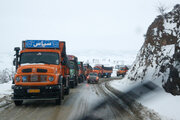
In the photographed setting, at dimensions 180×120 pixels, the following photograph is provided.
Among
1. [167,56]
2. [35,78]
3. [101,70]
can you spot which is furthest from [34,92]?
[101,70]

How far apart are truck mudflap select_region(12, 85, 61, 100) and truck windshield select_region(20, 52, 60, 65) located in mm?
1586

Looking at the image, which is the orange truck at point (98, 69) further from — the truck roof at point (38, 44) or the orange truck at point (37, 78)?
the orange truck at point (37, 78)

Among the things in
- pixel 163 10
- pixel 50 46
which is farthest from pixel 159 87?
pixel 163 10

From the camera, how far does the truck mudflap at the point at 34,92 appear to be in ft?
30.0

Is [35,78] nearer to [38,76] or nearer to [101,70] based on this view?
[38,76]

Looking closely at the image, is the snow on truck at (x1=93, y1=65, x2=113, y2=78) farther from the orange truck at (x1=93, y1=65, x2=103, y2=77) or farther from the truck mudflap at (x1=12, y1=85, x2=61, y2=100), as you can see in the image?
the truck mudflap at (x1=12, y1=85, x2=61, y2=100)

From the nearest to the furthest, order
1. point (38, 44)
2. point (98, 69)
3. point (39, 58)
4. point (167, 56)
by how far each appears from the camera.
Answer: point (39, 58) → point (167, 56) → point (38, 44) → point (98, 69)

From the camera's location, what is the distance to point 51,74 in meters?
9.49

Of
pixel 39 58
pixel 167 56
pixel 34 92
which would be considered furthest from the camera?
pixel 167 56

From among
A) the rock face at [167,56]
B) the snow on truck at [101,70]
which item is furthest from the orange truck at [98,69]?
the rock face at [167,56]

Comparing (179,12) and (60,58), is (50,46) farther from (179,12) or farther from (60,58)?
(179,12)

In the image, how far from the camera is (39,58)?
10.5 m

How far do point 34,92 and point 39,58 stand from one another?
6.55 ft

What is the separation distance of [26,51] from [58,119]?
5.19 metres
